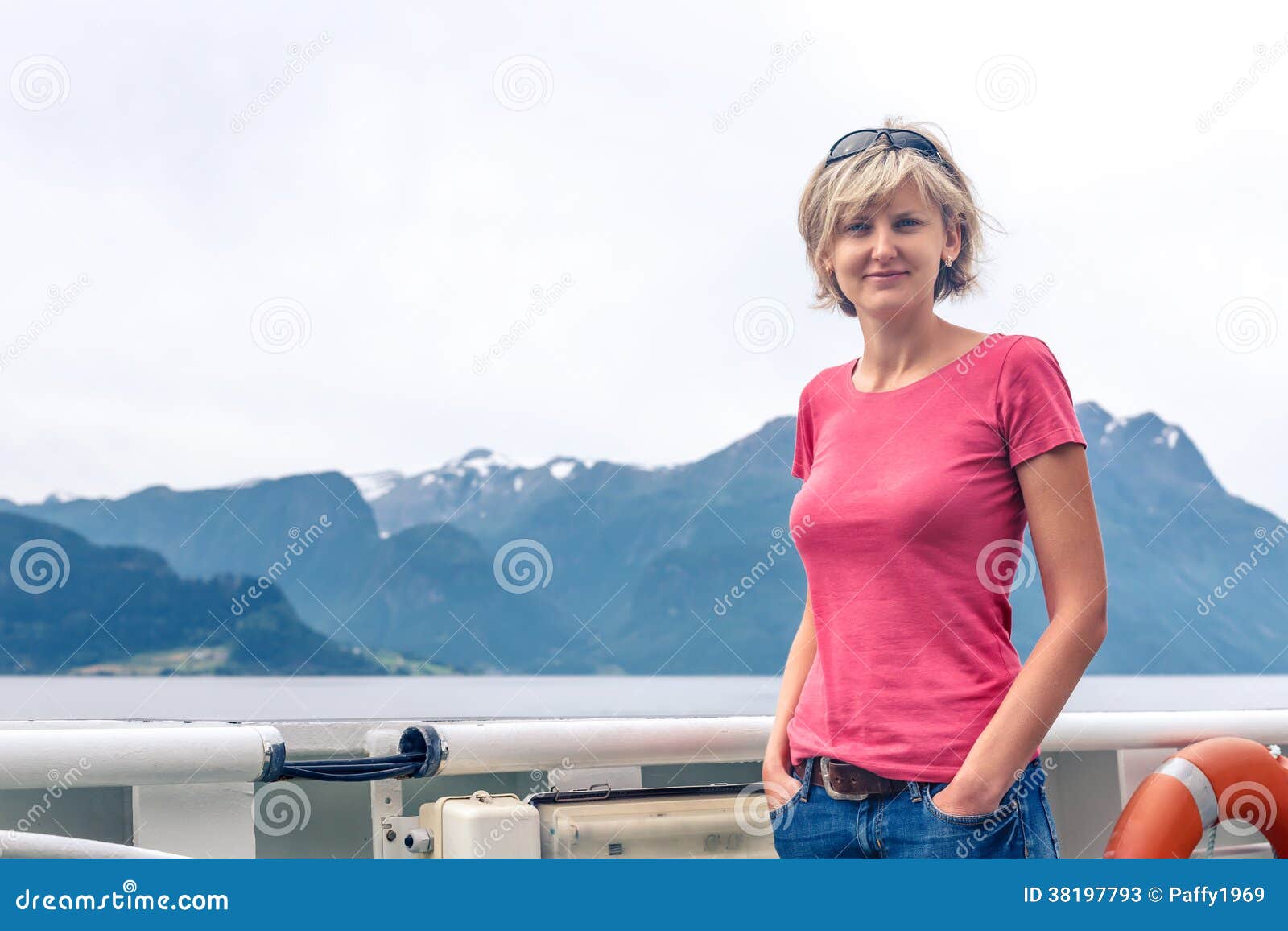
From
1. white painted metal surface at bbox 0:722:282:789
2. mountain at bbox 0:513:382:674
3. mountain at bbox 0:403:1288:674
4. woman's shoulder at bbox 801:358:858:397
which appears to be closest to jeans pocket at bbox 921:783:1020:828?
woman's shoulder at bbox 801:358:858:397

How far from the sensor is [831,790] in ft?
4.22

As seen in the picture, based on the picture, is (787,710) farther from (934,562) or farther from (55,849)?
(55,849)

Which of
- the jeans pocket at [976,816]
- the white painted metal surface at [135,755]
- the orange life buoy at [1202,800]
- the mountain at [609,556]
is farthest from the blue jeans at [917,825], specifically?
the mountain at [609,556]

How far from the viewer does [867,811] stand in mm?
1259

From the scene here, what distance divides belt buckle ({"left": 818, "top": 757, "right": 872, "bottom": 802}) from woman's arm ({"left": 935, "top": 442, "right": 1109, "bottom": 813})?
90 mm

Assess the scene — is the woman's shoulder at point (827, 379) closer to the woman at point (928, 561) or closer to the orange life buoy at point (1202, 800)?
the woman at point (928, 561)

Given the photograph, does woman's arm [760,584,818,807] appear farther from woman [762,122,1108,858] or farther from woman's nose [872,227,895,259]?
woman's nose [872,227,895,259]

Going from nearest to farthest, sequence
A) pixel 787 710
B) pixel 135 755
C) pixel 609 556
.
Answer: pixel 787 710, pixel 135 755, pixel 609 556

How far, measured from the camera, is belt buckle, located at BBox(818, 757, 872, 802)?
1.27 m

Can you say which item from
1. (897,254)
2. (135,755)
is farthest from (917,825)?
(135,755)

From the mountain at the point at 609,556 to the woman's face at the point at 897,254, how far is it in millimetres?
49590

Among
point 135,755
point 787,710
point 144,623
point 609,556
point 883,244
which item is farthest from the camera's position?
point 609,556

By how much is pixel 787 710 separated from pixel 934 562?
36cm

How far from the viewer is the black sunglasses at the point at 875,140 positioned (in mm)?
1403
